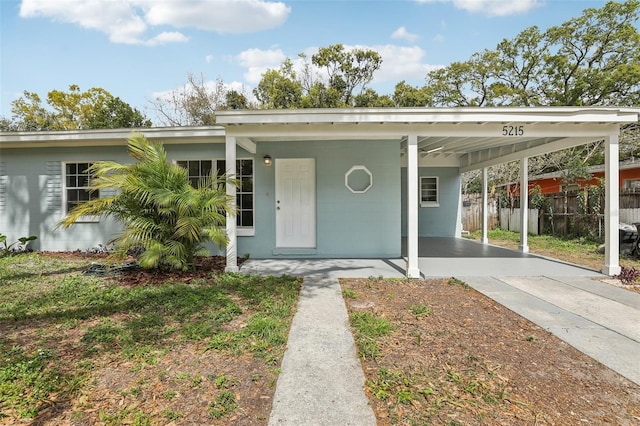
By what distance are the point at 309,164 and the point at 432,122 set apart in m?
2.68

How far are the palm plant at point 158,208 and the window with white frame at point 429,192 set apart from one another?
7.38 meters

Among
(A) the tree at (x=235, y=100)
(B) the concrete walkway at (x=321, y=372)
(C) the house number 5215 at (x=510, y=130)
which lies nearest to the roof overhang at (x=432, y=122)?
(C) the house number 5215 at (x=510, y=130)

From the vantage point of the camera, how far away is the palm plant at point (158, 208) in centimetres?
484

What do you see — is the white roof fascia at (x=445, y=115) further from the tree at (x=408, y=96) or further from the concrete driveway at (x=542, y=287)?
the tree at (x=408, y=96)

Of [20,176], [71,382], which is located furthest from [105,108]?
[71,382]

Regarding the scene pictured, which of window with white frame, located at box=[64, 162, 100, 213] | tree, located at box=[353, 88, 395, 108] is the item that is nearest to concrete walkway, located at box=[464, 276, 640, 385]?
window with white frame, located at box=[64, 162, 100, 213]

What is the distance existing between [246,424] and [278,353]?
0.85 meters

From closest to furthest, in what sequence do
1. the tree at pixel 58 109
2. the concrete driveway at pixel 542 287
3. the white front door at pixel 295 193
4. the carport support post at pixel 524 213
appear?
the concrete driveway at pixel 542 287, the white front door at pixel 295 193, the carport support post at pixel 524 213, the tree at pixel 58 109

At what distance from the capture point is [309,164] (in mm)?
6867

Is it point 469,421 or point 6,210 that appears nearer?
point 469,421

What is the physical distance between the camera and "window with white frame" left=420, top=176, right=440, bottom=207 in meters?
10.8

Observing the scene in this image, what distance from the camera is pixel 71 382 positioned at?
89.0 inches

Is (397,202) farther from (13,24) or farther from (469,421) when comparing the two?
(13,24)

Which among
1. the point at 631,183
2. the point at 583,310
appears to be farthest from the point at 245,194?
the point at 631,183
